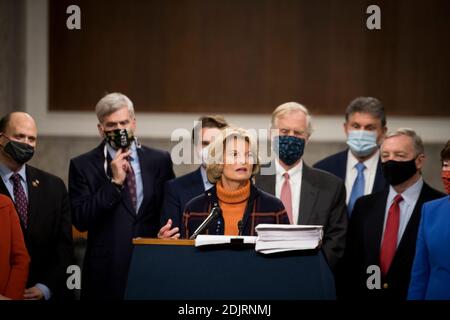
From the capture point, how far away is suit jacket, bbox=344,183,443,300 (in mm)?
4977

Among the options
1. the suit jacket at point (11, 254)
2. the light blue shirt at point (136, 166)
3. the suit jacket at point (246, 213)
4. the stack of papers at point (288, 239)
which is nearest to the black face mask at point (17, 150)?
the suit jacket at point (11, 254)

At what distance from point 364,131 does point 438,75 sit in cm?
208

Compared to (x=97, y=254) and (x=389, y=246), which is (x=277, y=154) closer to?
(x=389, y=246)

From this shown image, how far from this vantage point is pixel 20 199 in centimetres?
495

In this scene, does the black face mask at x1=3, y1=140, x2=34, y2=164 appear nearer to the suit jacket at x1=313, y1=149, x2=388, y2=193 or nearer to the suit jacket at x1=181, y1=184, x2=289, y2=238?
the suit jacket at x1=181, y1=184, x2=289, y2=238

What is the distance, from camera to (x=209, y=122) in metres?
5.53

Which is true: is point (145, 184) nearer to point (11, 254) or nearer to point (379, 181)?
point (11, 254)

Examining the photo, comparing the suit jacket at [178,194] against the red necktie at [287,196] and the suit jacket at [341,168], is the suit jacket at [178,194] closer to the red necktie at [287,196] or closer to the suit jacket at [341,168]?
the red necktie at [287,196]

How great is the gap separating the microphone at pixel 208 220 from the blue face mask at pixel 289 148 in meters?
0.96

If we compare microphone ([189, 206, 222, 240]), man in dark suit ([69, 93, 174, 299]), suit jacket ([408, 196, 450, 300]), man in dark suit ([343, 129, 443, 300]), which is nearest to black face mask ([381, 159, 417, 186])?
man in dark suit ([343, 129, 443, 300])

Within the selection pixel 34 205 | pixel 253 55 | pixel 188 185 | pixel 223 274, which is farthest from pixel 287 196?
pixel 253 55

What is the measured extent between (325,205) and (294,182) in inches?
9.9

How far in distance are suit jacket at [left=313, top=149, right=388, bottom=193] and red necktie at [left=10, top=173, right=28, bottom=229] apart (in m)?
2.02
